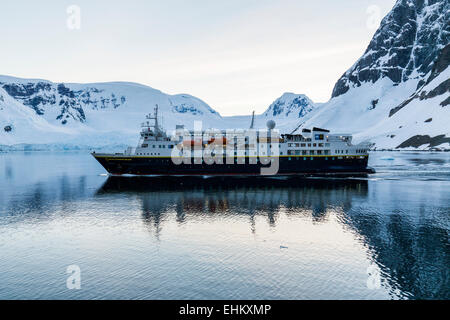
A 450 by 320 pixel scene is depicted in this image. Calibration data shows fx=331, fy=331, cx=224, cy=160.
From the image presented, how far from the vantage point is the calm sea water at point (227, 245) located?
18141 mm

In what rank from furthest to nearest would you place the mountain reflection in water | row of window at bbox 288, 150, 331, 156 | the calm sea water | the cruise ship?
row of window at bbox 288, 150, 331, 156 → the cruise ship → the mountain reflection in water → the calm sea water

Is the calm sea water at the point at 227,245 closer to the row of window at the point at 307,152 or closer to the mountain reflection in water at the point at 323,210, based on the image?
the mountain reflection in water at the point at 323,210

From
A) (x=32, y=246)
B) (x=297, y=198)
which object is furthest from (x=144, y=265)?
(x=297, y=198)

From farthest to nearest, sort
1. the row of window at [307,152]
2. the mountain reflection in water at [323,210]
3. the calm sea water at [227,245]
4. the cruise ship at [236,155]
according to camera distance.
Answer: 1. the row of window at [307,152]
2. the cruise ship at [236,155]
3. the mountain reflection in water at [323,210]
4. the calm sea water at [227,245]

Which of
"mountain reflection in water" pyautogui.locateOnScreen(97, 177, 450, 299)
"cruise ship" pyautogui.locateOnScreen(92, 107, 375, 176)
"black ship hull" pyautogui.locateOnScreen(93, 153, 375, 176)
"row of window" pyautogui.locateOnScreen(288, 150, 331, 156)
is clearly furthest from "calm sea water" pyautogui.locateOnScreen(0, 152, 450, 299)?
"row of window" pyautogui.locateOnScreen(288, 150, 331, 156)

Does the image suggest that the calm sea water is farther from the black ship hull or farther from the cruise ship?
the cruise ship

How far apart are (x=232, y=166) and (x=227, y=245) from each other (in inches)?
1745

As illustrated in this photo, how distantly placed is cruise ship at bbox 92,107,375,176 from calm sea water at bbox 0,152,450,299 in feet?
68.2

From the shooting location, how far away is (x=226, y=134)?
71688 millimetres

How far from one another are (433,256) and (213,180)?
44115 millimetres

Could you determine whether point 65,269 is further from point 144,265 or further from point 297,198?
point 297,198

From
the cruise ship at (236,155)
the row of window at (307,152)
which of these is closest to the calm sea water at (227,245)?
the cruise ship at (236,155)

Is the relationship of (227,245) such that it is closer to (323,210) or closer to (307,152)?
(323,210)

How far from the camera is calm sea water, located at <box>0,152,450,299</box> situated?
18.1 metres
